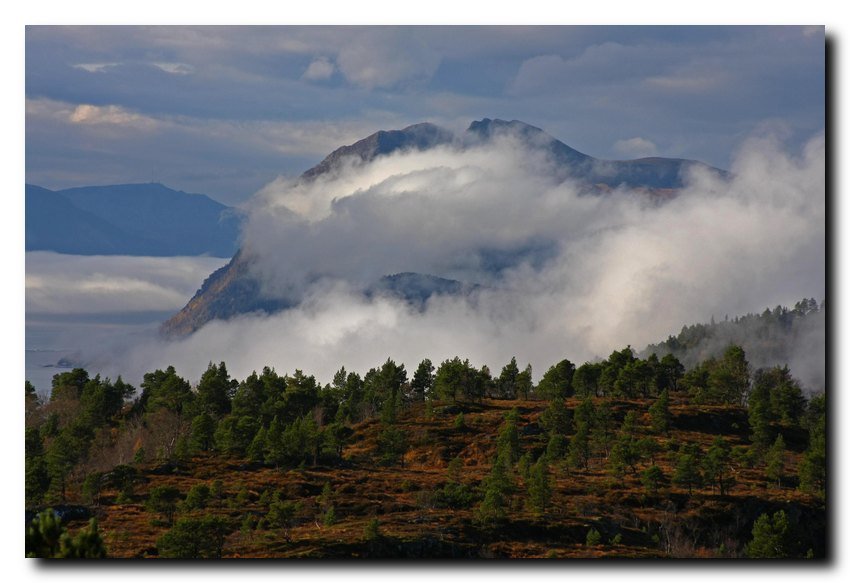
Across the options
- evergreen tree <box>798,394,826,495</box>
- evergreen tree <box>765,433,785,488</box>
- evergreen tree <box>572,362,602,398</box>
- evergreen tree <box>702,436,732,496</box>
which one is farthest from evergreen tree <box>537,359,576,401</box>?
evergreen tree <box>798,394,826,495</box>

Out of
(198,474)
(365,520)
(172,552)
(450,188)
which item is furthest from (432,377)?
(172,552)

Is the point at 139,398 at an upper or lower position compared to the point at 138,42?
lower

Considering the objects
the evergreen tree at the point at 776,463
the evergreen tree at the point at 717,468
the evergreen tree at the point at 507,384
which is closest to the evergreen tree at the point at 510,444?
the evergreen tree at the point at 717,468

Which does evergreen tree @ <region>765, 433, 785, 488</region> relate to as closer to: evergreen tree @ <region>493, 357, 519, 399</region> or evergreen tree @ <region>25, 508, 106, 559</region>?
evergreen tree @ <region>25, 508, 106, 559</region>

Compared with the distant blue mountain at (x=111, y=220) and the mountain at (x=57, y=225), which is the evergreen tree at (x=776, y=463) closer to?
the distant blue mountain at (x=111, y=220)

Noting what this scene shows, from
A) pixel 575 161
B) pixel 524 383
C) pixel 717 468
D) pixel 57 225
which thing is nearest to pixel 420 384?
pixel 524 383

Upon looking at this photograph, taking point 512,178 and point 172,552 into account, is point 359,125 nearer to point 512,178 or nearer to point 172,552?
point 172,552

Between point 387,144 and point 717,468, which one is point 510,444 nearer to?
point 717,468
